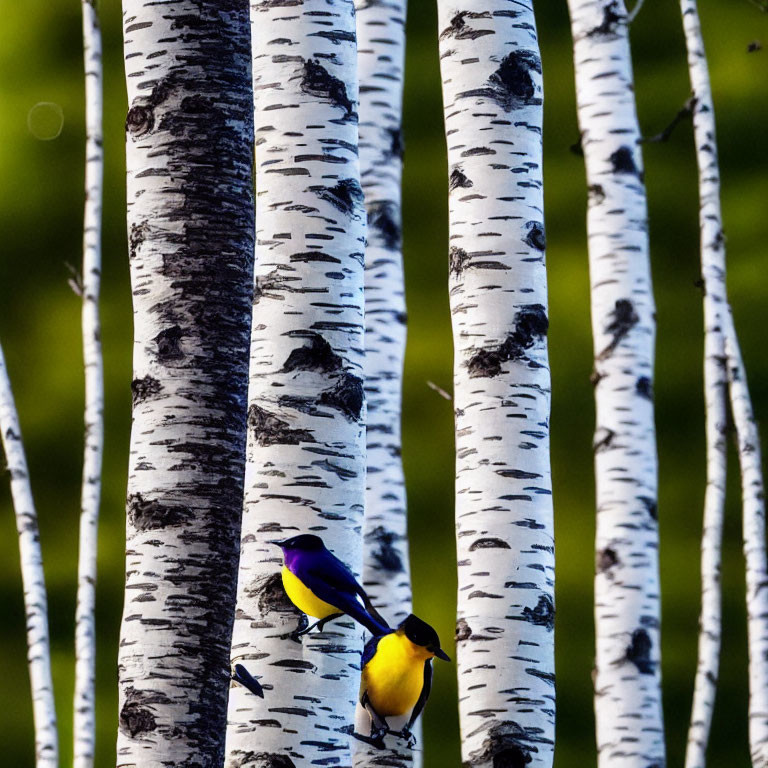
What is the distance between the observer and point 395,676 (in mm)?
1762

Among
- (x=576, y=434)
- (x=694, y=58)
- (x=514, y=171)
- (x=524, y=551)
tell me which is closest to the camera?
(x=524, y=551)

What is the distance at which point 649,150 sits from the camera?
218 inches

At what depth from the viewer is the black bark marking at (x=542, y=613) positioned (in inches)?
75.2

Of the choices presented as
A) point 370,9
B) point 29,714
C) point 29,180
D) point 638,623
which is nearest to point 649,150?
point 370,9

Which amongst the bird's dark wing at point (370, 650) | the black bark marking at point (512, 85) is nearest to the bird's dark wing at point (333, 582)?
the bird's dark wing at point (370, 650)

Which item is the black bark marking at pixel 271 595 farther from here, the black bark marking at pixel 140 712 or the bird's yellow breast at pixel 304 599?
the black bark marking at pixel 140 712

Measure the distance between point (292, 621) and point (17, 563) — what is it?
4.36 metres

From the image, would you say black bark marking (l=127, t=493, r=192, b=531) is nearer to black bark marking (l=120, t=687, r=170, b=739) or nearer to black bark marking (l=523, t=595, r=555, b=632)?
black bark marking (l=120, t=687, r=170, b=739)

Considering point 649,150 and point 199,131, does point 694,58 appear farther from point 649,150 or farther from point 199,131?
point 199,131

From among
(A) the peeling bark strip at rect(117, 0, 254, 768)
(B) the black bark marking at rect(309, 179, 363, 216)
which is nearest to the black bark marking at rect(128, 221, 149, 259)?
(A) the peeling bark strip at rect(117, 0, 254, 768)

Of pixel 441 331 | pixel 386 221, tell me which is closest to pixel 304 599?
pixel 386 221

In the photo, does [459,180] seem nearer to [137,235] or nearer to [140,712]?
[137,235]

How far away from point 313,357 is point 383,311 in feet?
5.35

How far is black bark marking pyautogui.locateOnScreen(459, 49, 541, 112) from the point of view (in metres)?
2.22
